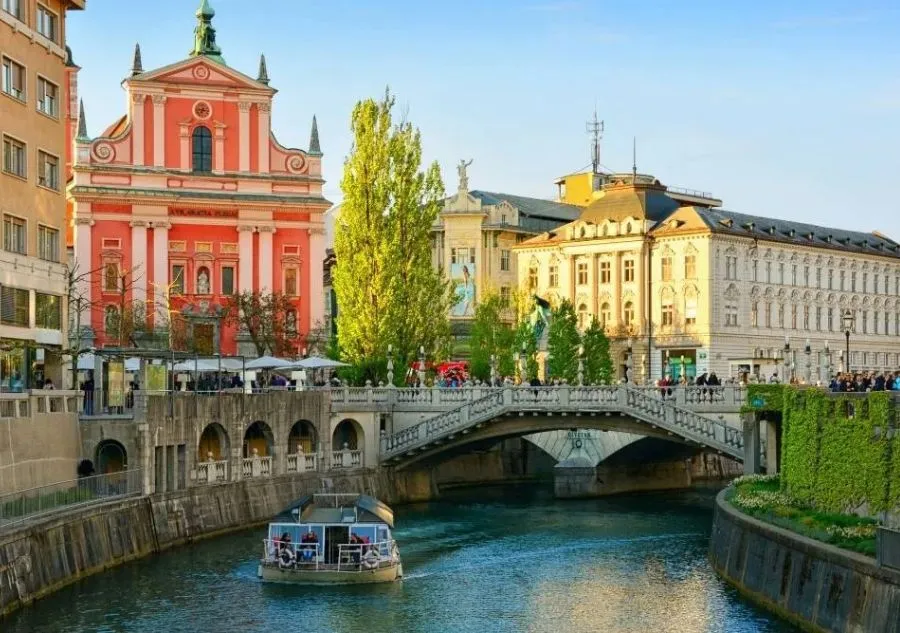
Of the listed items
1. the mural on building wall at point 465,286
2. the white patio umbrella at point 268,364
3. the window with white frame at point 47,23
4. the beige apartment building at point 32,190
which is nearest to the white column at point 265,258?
the white patio umbrella at point 268,364

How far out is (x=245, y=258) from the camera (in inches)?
4195

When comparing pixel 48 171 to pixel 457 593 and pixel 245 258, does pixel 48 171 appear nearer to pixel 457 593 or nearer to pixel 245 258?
pixel 457 593

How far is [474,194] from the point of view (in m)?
→ 150

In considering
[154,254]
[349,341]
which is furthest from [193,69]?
[349,341]

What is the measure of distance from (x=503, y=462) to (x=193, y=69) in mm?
30310

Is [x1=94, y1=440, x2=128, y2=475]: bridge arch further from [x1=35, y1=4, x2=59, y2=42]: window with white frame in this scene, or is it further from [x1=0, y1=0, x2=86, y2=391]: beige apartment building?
[x1=35, y1=4, x2=59, y2=42]: window with white frame

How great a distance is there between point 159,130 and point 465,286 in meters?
44.1

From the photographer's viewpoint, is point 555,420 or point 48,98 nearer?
point 48,98

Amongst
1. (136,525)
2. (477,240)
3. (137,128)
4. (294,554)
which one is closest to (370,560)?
(294,554)

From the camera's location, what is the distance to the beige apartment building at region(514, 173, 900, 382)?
12912 centimetres

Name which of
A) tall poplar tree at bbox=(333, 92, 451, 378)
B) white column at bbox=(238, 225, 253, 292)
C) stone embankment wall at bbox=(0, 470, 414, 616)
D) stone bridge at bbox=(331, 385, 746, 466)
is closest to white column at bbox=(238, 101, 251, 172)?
white column at bbox=(238, 225, 253, 292)

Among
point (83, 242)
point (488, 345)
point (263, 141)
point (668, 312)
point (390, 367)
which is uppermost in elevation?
point (263, 141)

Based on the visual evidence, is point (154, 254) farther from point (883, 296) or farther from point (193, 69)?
point (883, 296)

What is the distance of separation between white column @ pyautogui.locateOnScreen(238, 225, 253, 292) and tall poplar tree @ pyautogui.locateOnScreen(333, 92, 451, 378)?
15.8 metres
